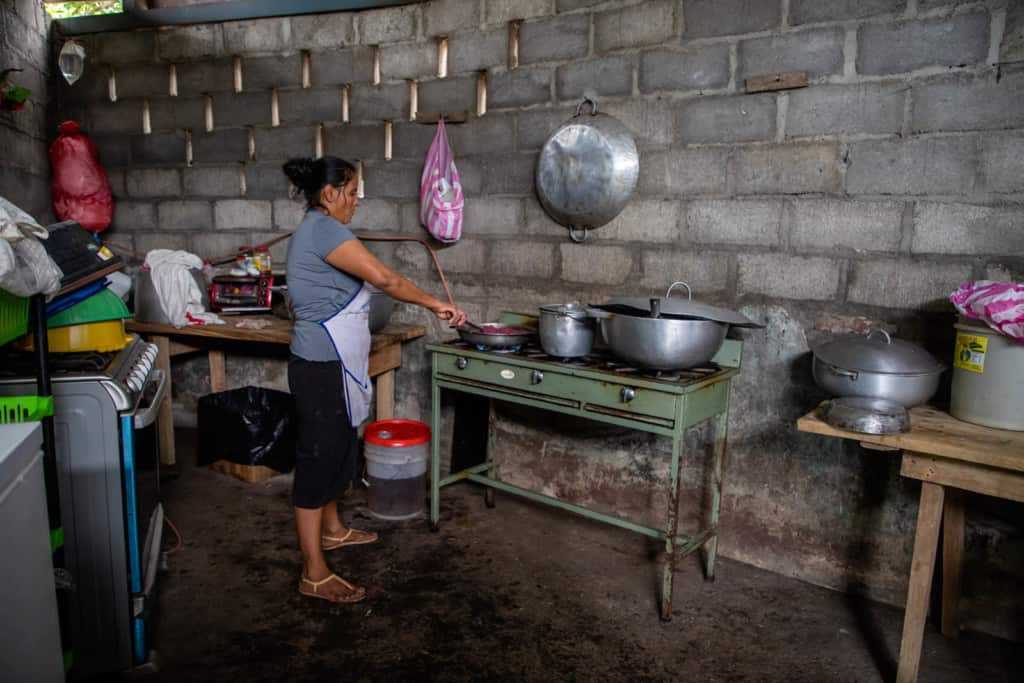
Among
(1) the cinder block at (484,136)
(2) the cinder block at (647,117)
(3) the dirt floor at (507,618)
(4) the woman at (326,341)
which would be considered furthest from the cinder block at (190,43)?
(3) the dirt floor at (507,618)

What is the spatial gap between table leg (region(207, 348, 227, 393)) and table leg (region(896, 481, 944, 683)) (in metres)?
3.58

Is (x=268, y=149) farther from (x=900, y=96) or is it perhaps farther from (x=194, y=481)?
(x=900, y=96)

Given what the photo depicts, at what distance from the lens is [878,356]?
7.34 ft

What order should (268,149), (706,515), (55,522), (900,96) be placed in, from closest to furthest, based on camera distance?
1. (55,522)
2. (900,96)
3. (706,515)
4. (268,149)

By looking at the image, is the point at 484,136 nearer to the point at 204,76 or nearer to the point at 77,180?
the point at 204,76

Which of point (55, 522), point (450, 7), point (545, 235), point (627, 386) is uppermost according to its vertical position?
point (450, 7)

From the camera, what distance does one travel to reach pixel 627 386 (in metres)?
2.55

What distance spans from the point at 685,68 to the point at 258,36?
8.29 feet

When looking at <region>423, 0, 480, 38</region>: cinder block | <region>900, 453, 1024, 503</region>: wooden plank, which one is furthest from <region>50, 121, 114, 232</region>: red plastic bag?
<region>900, 453, 1024, 503</region>: wooden plank

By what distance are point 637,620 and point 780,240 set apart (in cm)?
154

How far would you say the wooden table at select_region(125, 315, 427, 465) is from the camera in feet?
11.7

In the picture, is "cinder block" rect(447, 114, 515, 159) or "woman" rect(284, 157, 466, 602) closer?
"woman" rect(284, 157, 466, 602)

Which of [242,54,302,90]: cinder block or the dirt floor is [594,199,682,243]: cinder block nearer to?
the dirt floor

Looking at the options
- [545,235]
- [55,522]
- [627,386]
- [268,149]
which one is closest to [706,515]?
[627,386]
